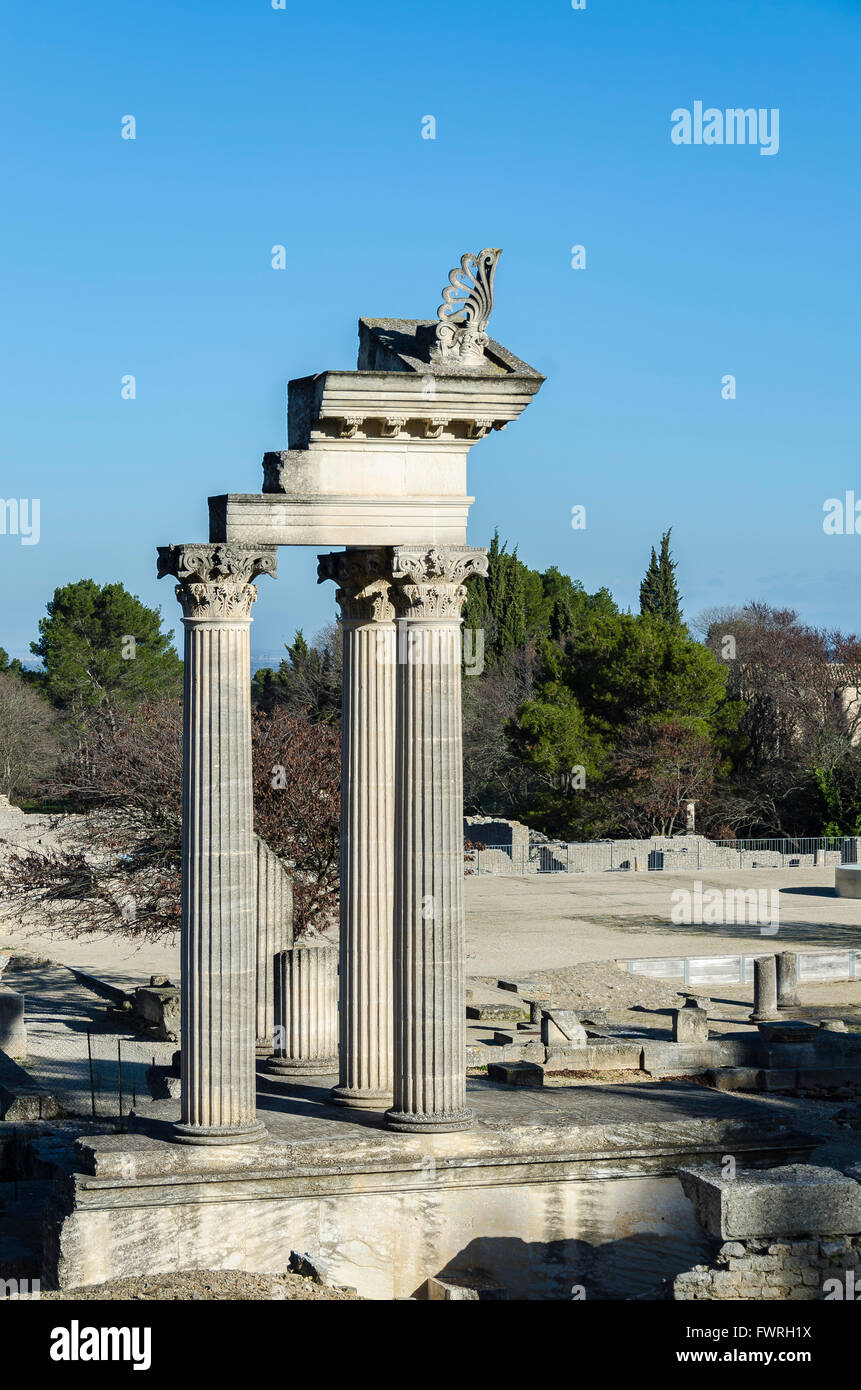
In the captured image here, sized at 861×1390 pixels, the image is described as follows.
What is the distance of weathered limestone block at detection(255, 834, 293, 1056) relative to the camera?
18.3 metres

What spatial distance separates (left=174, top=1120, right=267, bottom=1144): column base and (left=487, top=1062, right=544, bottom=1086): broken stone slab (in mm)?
6526

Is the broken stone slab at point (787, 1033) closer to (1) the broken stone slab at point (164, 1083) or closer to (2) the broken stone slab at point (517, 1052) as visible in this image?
(2) the broken stone slab at point (517, 1052)

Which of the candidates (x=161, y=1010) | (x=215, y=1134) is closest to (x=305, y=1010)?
(x=215, y=1134)

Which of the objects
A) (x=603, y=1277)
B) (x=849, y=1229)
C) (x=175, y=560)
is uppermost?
(x=175, y=560)

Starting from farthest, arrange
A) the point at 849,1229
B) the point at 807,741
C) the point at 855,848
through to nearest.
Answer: the point at 807,741 < the point at 855,848 < the point at 849,1229

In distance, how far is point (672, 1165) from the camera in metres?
14.9


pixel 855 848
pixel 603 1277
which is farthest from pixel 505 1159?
pixel 855 848

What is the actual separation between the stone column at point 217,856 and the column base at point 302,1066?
314 centimetres

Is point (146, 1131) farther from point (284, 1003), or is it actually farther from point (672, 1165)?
point (672, 1165)

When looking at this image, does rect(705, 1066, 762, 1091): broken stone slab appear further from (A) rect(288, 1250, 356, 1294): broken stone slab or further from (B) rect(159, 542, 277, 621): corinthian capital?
(B) rect(159, 542, 277, 621): corinthian capital
